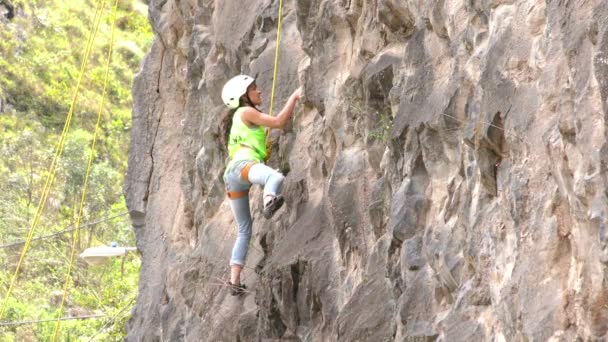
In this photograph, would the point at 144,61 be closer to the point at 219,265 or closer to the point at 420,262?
the point at 219,265

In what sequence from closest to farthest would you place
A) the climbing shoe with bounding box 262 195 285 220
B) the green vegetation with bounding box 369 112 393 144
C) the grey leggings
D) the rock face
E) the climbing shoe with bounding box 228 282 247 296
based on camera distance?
the rock face → the green vegetation with bounding box 369 112 393 144 → the climbing shoe with bounding box 262 195 285 220 → the grey leggings → the climbing shoe with bounding box 228 282 247 296

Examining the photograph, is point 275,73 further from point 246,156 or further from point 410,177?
point 410,177

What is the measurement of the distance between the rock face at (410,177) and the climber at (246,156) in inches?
8.6

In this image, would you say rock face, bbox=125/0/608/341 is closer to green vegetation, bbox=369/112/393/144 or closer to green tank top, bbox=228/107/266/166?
green vegetation, bbox=369/112/393/144

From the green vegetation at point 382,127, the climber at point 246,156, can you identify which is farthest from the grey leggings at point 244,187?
the green vegetation at point 382,127

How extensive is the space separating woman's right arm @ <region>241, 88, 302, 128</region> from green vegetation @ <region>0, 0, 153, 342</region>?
33.7 ft

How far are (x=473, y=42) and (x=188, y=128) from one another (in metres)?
6.03

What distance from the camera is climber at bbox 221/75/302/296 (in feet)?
28.2

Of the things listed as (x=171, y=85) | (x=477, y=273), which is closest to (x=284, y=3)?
(x=171, y=85)

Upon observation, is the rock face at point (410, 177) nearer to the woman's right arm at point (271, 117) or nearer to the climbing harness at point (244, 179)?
the woman's right arm at point (271, 117)

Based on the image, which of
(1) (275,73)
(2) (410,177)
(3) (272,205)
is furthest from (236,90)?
(2) (410,177)

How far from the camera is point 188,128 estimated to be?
12.2 metres

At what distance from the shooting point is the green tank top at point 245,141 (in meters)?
8.88

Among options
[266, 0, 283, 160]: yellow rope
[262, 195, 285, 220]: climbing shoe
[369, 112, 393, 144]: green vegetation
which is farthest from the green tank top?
[369, 112, 393, 144]: green vegetation
